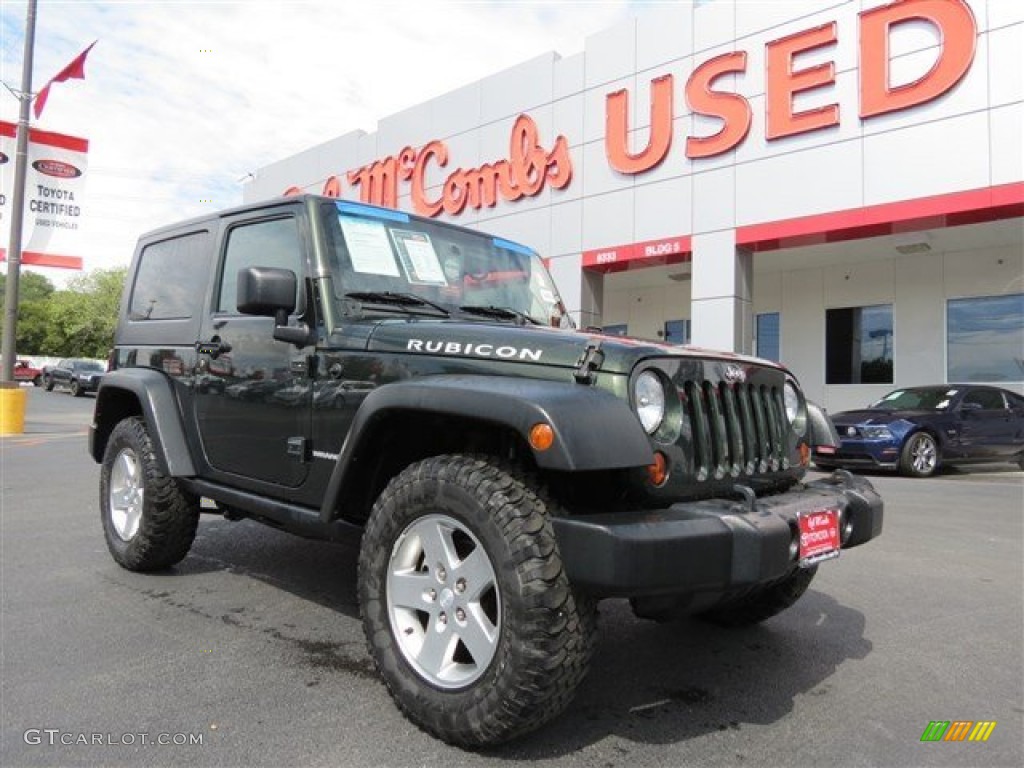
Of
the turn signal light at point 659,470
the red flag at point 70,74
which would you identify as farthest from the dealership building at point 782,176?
the turn signal light at point 659,470

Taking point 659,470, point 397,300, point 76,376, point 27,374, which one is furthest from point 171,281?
point 27,374

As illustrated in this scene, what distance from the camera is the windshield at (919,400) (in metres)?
11.7

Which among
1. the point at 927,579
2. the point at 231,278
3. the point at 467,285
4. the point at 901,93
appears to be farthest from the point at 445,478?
the point at 901,93

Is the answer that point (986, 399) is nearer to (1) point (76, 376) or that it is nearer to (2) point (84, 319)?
(1) point (76, 376)

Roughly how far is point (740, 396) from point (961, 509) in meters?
6.18

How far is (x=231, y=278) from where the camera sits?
416 cm

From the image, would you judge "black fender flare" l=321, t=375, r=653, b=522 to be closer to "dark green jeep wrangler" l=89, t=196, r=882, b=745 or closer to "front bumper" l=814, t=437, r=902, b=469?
"dark green jeep wrangler" l=89, t=196, r=882, b=745

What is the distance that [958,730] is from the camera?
2812mm

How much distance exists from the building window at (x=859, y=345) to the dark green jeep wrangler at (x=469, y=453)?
45.7 ft

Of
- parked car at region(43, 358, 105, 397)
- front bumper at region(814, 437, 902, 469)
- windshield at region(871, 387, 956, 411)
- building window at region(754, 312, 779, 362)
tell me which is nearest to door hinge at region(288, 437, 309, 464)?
front bumper at region(814, 437, 902, 469)

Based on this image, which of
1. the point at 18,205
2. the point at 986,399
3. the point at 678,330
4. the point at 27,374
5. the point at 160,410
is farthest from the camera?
the point at 27,374

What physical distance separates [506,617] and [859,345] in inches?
635

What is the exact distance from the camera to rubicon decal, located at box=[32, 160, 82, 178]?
1505cm

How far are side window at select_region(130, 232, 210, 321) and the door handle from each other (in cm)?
31
